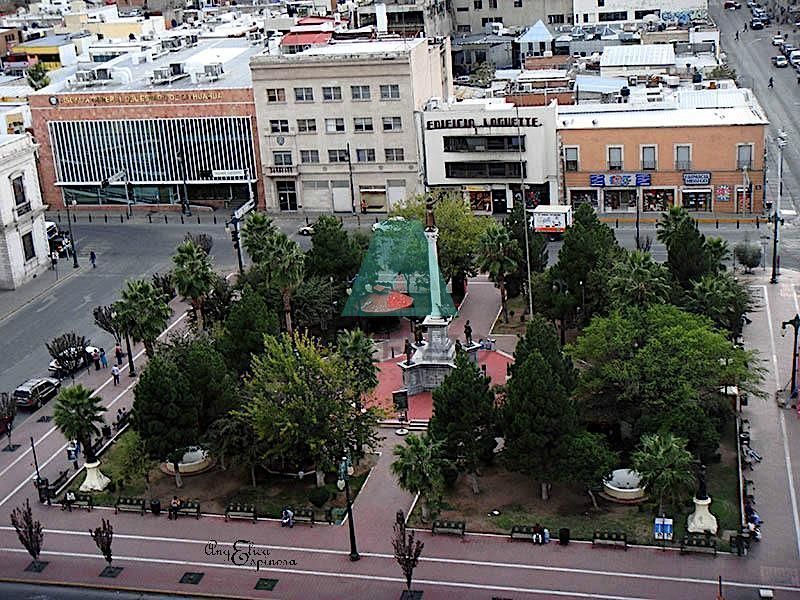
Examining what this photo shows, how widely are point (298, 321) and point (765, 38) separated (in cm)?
14408

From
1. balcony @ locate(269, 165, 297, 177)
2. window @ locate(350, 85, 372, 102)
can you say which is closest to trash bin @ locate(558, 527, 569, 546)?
window @ locate(350, 85, 372, 102)

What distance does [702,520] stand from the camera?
52.8m

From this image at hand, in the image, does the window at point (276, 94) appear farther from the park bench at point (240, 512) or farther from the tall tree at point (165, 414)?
the park bench at point (240, 512)

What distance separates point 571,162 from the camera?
10600 centimetres

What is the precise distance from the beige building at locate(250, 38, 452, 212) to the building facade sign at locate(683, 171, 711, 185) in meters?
24.9

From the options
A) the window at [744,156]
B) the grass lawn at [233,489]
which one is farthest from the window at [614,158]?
the grass lawn at [233,489]

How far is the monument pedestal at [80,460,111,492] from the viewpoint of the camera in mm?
61344

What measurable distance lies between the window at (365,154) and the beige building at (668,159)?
18264 mm

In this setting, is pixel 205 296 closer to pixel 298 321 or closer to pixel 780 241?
pixel 298 321

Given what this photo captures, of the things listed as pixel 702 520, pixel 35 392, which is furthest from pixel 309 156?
pixel 702 520

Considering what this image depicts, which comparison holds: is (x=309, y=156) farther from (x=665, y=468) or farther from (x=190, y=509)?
(x=665, y=468)

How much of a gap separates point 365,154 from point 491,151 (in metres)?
12.8

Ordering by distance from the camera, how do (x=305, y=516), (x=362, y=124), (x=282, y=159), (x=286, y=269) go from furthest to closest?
(x=282, y=159), (x=362, y=124), (x=286, y=269), (x=305, y=516)

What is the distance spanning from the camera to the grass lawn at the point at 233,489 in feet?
193
